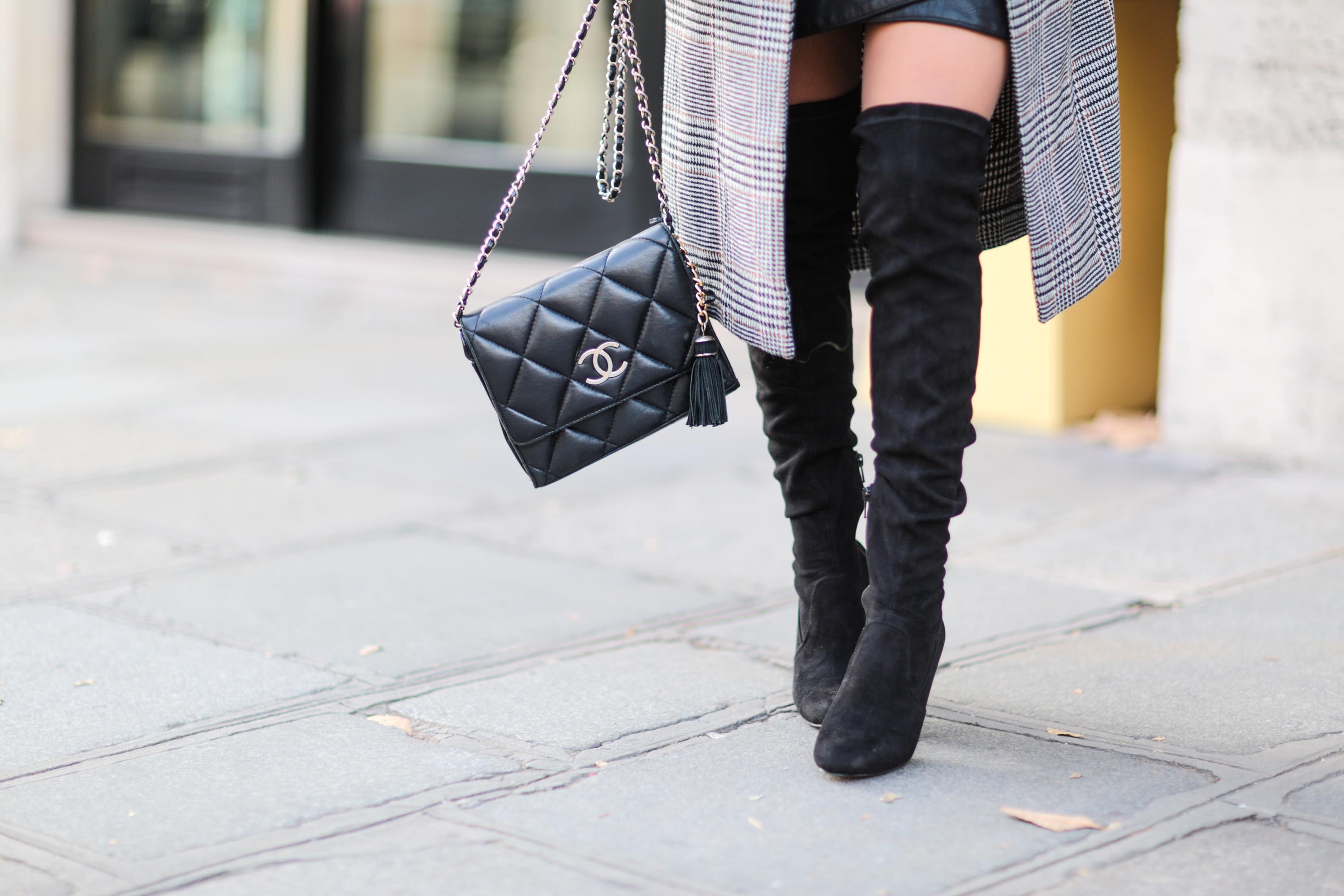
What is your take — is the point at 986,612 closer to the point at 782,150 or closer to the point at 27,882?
the point at 782,150

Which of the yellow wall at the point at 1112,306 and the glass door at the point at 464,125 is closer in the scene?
the yellow wall at the point at 1112,306

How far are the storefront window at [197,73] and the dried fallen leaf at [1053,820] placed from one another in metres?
6.08

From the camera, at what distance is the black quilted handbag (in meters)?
2.00

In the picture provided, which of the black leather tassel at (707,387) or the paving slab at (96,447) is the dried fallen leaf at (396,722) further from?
the paving slab at (96,447)

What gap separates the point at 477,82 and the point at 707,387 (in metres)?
5.20

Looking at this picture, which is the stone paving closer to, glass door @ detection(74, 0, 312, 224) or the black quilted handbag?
the black quilted handbag

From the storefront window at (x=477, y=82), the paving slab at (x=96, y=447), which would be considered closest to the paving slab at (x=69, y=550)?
the paving slab at (x=96, y=447)

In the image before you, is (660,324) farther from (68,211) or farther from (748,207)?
(68,211)

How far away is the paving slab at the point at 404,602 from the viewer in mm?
2566

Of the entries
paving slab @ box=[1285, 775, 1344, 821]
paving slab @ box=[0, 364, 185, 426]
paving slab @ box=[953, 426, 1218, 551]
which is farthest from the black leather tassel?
paving slab @ box=[0, 364, 185, 426]

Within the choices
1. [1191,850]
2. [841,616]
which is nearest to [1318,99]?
[841,616]

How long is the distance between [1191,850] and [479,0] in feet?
19.0

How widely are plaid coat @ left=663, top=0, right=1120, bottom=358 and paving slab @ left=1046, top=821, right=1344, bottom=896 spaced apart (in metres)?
0.67

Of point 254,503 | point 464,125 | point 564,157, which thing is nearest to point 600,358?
point 254,503
